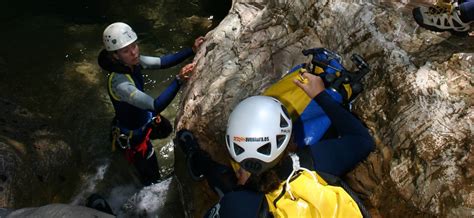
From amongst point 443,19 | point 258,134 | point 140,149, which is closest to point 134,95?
point 140,149

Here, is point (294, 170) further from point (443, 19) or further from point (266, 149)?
point (443, 19)

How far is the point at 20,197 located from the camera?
5.25 metres

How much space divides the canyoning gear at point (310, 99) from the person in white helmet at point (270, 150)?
4.2 inches

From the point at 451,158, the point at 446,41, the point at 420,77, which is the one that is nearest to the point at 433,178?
the point at 451,158

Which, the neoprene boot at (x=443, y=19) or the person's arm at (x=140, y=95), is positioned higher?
the neoprene boot at (x=443, y=19)

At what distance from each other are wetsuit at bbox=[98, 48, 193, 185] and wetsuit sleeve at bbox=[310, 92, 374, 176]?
201cm

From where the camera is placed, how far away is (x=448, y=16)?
161 inches

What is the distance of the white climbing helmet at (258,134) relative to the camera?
3078 millimetres

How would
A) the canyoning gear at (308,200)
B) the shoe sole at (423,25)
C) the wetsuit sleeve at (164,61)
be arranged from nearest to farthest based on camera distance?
the canyoning gear at (308,200)
the shoe sole at (423,25)
the wetsuit sleeve at (164,61)

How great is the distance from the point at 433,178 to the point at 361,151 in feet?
2.00

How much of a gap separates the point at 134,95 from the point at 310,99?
7.14 ft

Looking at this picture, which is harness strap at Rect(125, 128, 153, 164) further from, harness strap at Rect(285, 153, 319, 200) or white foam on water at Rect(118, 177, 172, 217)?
harness strap at Rect(285, 153, 319, 200)

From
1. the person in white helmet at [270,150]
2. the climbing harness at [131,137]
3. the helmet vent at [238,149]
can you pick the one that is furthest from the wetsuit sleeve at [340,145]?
the climbing harness at [131,137]

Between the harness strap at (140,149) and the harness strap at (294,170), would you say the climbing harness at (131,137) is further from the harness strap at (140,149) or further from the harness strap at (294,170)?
the harness strap at (294,170)
